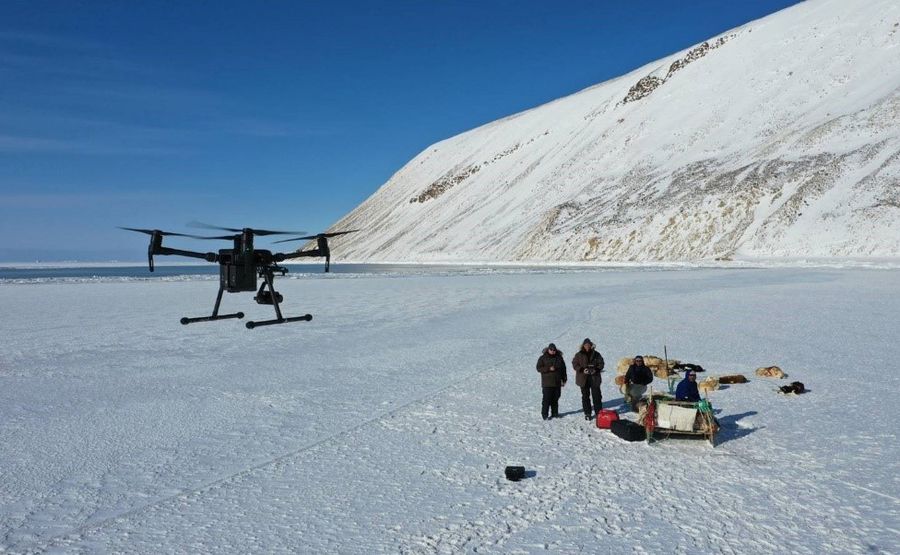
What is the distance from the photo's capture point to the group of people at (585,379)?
10758mm

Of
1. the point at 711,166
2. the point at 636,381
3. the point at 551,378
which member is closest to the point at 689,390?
the point at 636,381

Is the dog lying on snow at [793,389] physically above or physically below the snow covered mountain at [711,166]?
below

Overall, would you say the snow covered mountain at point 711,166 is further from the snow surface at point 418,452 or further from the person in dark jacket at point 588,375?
the person in dark jacket at point 588,375

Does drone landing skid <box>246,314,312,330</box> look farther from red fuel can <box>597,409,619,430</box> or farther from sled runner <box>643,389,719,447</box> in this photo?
sled runner <box>643,389,719,447</box>

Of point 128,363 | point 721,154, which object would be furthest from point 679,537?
point 721,154

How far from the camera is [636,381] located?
11156 mm

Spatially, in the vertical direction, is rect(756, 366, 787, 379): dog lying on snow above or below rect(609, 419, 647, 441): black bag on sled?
above

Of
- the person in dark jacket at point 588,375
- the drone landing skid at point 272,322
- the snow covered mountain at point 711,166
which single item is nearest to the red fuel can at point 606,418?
the person in dark jacket at point 588,375

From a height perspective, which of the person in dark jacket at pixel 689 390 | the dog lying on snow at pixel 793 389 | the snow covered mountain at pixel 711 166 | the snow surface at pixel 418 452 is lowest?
the snow surface at pixel 418 452

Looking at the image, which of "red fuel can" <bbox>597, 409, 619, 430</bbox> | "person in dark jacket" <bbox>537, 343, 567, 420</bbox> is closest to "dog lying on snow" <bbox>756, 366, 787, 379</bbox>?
"red fuel can" <bbox>597, 409, 619, 430</bbox>

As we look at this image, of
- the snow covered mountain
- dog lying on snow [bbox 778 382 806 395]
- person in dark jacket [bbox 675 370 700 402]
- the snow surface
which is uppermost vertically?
the snow covered mountain

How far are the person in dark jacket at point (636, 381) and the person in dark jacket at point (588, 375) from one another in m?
0.61

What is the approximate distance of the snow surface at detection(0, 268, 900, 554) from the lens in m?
6.82

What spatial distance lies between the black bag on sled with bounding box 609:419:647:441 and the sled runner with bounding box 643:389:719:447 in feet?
0.34
